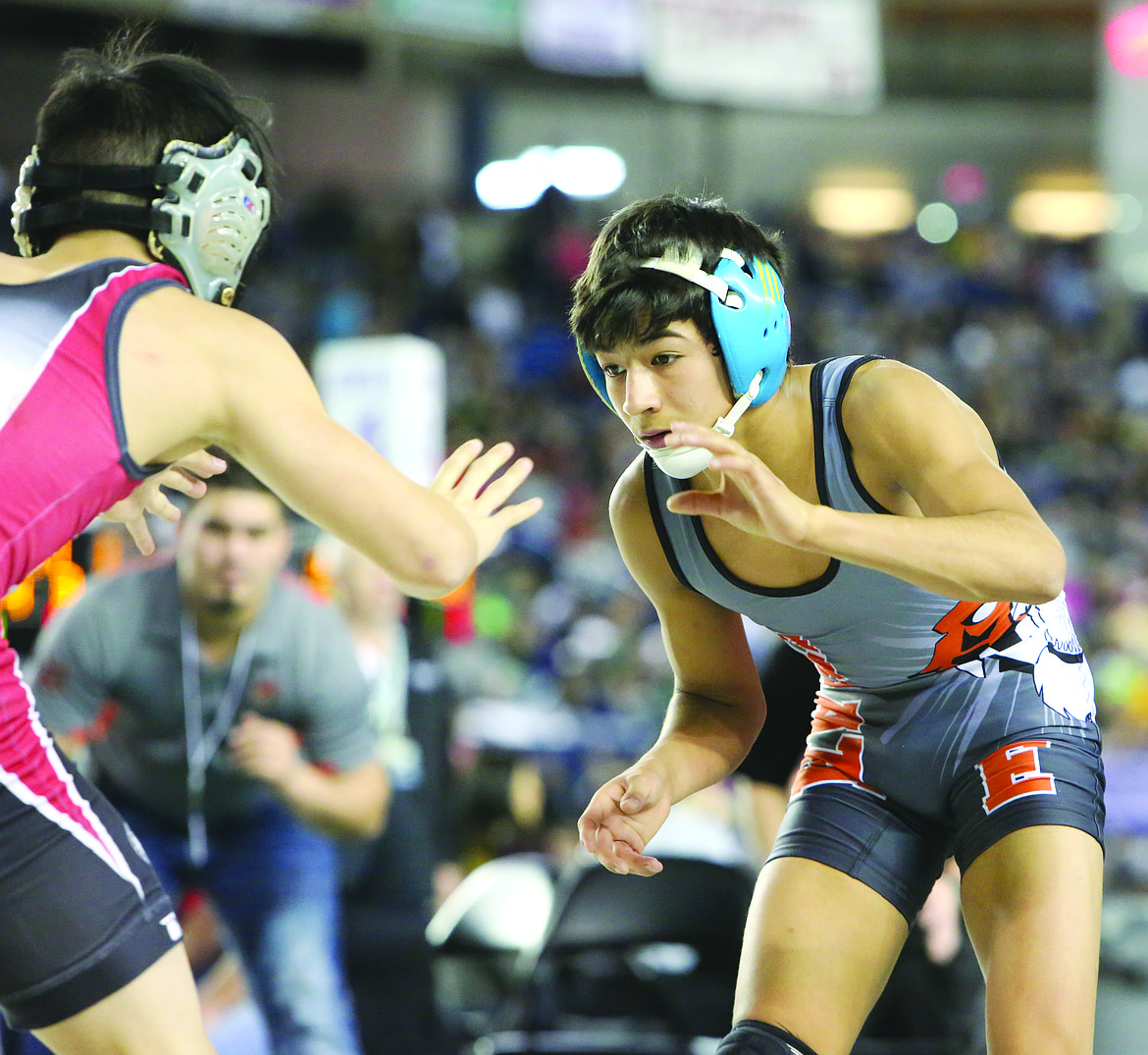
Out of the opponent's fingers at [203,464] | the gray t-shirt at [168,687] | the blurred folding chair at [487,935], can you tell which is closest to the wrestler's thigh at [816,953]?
the opponent's fingers at [203,464]

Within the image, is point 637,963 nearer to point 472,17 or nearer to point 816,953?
point 816,953

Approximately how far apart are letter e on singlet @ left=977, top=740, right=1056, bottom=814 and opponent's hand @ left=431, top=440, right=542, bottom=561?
3.21 feet

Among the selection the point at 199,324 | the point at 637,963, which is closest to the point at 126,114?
the point at 199,324

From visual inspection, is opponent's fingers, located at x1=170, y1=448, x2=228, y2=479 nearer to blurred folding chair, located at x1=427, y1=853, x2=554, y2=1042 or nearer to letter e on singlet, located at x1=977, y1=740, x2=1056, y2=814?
letter e on singlet, located at x1=977, y1=740, x2=1056, y2=814

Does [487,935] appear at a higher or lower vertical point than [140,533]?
lower

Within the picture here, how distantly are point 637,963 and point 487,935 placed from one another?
619mm

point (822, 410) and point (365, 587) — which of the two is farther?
point (365, 587)

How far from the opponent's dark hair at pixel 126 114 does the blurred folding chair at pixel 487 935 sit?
3.71 metres

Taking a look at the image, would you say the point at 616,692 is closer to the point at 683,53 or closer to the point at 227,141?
the point at 683,53

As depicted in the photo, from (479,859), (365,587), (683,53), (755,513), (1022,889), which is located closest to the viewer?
(755,513)

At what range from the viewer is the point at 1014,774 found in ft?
8.29

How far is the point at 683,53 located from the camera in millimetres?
11305

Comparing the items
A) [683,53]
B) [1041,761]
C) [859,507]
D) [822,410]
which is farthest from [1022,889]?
[683,53]

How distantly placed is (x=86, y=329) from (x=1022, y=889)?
1745 millimetres
